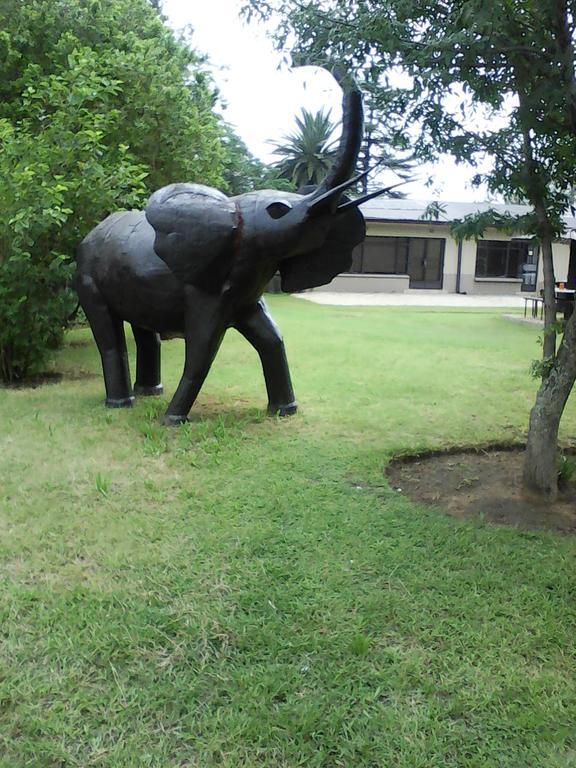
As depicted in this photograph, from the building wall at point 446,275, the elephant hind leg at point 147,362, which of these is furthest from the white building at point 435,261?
the elephant hind leg at point 147,362

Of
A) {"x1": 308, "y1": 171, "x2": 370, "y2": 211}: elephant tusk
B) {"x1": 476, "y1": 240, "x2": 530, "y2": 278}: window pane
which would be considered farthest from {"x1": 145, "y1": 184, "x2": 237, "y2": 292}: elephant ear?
{"x1": 476, "y1": 240, "x2": 530, "y2": 278}: window pane

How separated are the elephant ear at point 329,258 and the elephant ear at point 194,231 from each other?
1.84 feet

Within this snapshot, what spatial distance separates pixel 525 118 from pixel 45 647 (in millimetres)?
3478

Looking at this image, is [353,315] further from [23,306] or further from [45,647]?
[45,647]

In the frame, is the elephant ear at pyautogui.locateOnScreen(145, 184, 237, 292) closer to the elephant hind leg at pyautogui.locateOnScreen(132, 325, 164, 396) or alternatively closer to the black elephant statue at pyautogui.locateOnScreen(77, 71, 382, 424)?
the black elephant statue at pyautogui.locateOnScreen(77, 71, 382, 424)

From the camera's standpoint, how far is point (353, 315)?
56.0ft

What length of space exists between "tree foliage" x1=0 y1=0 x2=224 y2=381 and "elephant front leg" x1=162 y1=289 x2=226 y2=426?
1934 mm

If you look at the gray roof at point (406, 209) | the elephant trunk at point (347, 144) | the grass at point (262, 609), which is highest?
the gray roof at point (406, 209)

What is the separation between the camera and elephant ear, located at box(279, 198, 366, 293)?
5.64 metres

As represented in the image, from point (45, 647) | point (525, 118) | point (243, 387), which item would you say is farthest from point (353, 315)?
point (45, 647)

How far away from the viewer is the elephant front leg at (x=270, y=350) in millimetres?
6082

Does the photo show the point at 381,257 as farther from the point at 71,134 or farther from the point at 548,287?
the point at 548,287

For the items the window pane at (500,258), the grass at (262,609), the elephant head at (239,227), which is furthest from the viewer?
the window pane at (500,258)

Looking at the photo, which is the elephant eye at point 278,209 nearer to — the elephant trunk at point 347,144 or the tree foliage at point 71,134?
the elephant trunk at point 347,144
